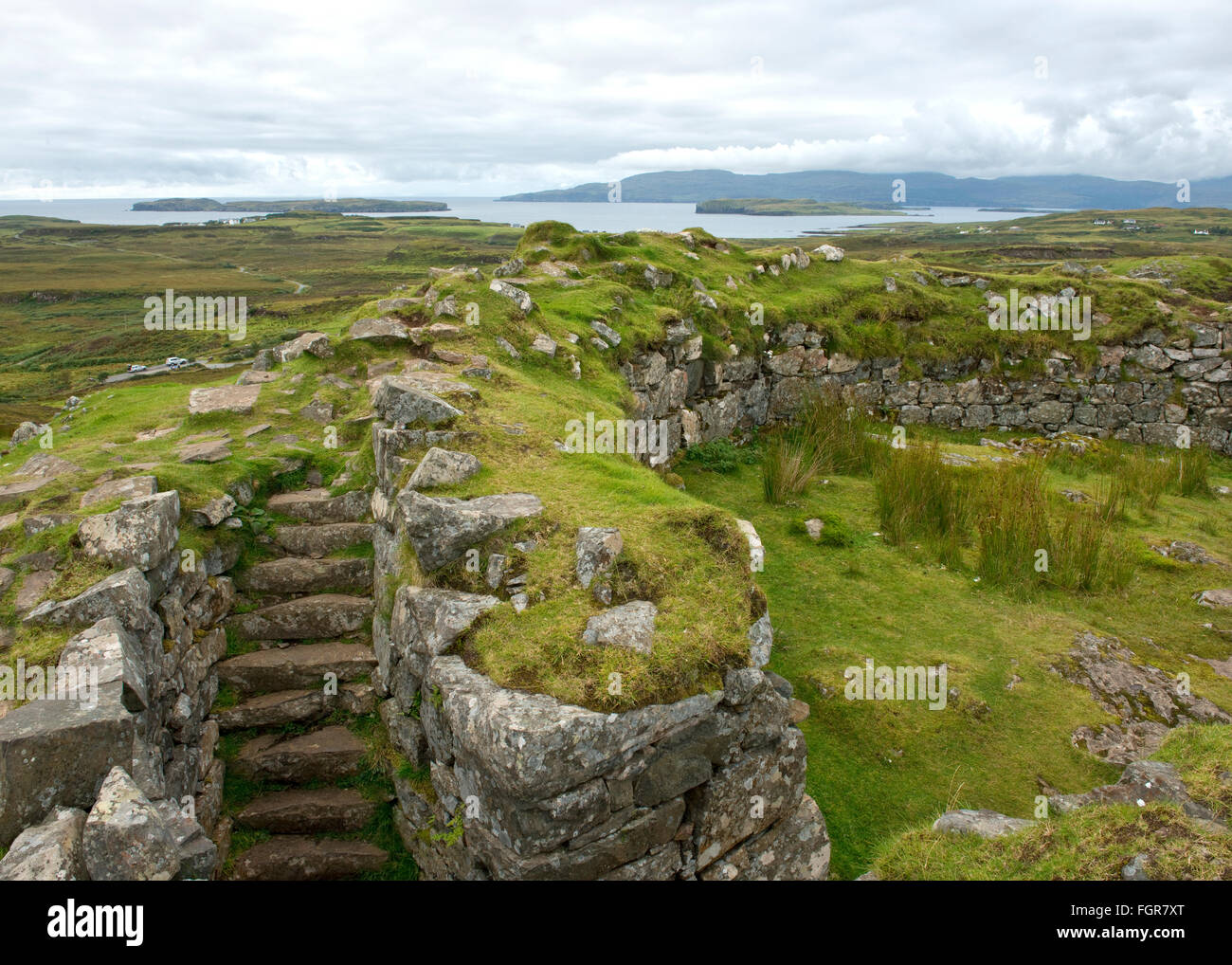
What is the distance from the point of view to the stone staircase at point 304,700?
561 centimetres

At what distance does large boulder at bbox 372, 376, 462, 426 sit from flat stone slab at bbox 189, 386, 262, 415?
108 inches

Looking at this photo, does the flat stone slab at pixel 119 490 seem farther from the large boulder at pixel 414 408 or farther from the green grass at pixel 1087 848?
the green grass at pixel 1087 848

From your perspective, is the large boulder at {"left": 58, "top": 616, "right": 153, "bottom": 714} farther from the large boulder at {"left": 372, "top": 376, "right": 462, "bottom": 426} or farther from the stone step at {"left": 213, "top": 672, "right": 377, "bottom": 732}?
the large boulder at {"left": 372, "top": 376, "right": 462, "bottom": 426}

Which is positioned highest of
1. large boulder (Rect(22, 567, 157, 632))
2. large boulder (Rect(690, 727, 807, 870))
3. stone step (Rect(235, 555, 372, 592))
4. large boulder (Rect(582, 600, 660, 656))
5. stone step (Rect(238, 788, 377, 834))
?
large boulder (Rect(22, 567, 157, 632))

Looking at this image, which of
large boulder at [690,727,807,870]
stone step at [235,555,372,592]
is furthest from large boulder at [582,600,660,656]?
stone step at [235,555,372,592]

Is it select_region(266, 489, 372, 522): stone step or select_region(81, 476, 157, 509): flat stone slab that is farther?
select_region(266, 489, 372, 522): stone step

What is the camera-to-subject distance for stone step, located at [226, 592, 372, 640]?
6684 millimetres

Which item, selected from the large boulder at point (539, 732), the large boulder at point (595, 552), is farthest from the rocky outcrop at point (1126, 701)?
the large boulder at point (595, 552)

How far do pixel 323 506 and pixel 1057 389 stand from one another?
1626 centimetres

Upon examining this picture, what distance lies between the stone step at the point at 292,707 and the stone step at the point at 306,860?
97 centimetres

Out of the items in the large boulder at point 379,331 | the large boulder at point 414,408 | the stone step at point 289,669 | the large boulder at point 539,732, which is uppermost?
the large boulder at point 379,331

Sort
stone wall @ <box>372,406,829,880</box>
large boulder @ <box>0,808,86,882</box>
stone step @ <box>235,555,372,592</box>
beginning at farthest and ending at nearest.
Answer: stone step @ <box>235,555,372,592</box>
stone wall @ <box>372,406,829,880</box>
large boulder @ <box>0,808,86,882</box>

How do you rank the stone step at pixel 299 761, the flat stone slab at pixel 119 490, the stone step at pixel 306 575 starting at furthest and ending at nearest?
the stone step at pixel 306 575 → the flat stone slab at pixel 119 490 → the stone step at pixel 299 761

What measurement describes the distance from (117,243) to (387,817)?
13973cm
